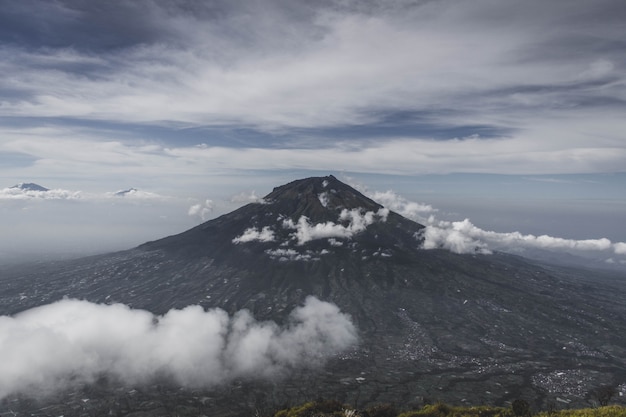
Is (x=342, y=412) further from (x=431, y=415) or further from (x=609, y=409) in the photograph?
(x=609, y=409)

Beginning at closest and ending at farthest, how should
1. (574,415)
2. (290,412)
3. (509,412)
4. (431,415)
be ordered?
(574,415) → (509,412) → (431,415) → (290,412)

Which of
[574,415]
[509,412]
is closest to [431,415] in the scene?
[509,412]

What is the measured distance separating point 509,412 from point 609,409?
817 inches

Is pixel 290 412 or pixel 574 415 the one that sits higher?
pixel 574 415

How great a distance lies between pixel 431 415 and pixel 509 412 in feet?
60.1

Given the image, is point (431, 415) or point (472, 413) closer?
point (472, 413)

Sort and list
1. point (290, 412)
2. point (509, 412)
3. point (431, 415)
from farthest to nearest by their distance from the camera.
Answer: point (290, 412) < point (431, 415) < point (509, 412)

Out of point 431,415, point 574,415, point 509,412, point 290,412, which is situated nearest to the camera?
point 574,415

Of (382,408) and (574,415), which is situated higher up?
(574,415)

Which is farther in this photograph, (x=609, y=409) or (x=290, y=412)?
(x=290, y=412)

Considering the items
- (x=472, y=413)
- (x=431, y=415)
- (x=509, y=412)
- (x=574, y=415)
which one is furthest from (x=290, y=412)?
(x=574, y=415)

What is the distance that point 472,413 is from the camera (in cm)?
9100

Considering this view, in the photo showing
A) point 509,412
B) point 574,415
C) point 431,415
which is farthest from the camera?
point 431,415

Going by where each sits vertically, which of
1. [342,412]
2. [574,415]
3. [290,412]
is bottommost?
[290,412]
